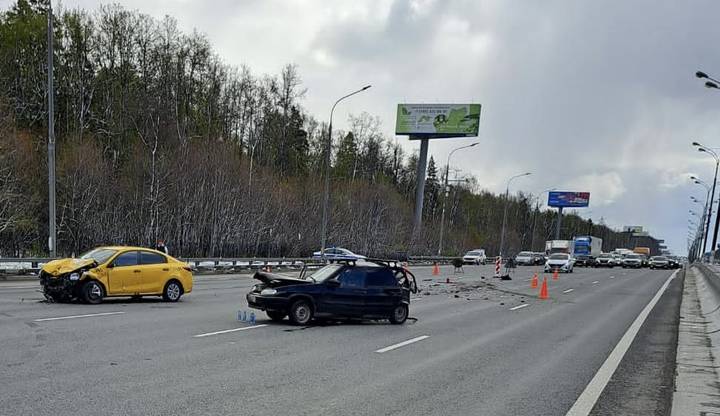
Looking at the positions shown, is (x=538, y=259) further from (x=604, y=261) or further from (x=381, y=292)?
(x=381, y=292)

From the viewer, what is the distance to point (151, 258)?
17.2 m

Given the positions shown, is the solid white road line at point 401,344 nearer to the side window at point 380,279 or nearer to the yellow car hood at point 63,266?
the side window at point 380,279

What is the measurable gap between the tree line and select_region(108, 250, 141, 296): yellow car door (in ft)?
56.9

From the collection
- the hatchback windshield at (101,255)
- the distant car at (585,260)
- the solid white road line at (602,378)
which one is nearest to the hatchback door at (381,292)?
the solid white road line at (602,378)

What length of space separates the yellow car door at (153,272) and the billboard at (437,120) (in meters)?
55.7

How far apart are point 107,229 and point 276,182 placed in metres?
16.9

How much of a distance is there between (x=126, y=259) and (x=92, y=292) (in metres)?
1.18

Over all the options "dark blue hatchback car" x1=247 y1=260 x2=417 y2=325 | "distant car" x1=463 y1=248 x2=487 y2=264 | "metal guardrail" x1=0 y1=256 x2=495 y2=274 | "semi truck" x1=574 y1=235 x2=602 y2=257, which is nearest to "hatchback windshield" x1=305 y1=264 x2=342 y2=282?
"dark blue hatchback car" x1=247 y1=260 x2=417 y2=325

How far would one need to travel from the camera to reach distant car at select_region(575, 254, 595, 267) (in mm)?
77938

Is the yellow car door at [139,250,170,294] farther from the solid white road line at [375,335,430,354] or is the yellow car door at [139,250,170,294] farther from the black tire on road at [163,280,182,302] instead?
the solid white road line at [375,335,430,354]

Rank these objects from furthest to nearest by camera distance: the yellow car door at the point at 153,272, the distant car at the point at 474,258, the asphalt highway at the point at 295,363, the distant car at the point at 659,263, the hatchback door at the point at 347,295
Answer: the distant car at the point at 659,263 < the distant car at the point at 474,258 < the yellow car door at the point at 153,272 < the hatchback door at the point at 347,295 < the asphalt highway at the point at 295,363

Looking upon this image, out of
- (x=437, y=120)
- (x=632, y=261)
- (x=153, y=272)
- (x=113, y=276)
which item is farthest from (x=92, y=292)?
(x=632, y=261)

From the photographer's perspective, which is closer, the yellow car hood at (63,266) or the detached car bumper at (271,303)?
the detached car bumper at (271,303)

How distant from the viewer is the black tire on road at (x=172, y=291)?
58.2 feet
